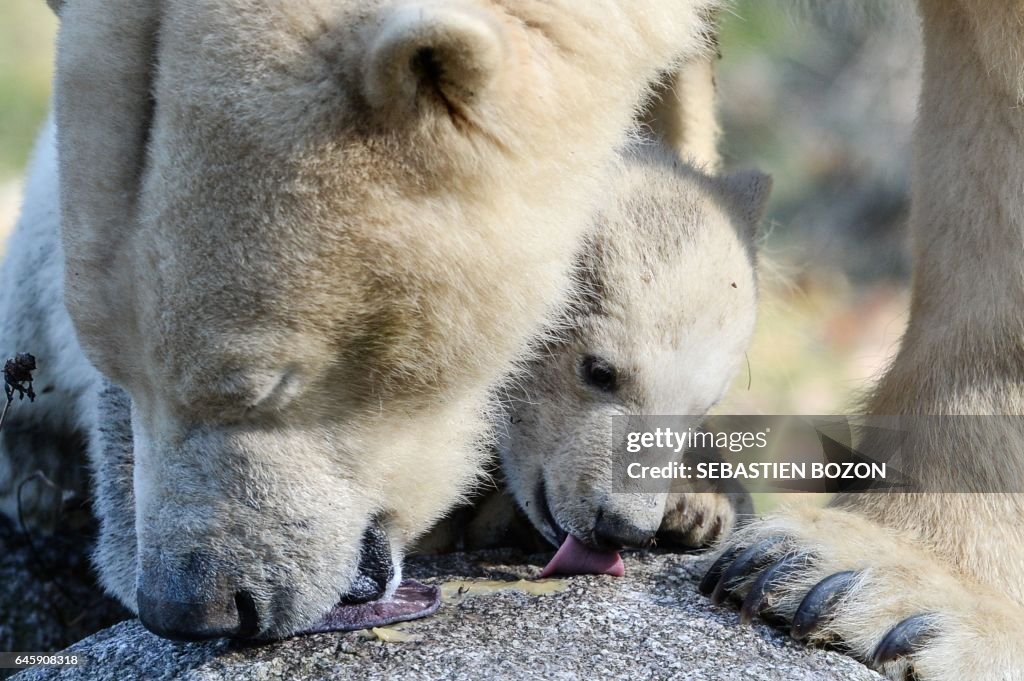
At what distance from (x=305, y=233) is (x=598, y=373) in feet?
2.82

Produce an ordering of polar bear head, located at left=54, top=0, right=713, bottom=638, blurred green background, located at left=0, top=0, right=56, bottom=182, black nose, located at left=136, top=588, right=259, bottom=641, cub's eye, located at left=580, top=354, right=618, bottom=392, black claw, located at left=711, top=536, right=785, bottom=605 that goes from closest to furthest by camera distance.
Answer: polar bear head, located at left=54, top=0, right=713, bottom=638, black nose, located at left=136, top=588, right=259, bottom=641, black claw, located at left=711, top=536, right=785, bottom=605, cub's eye, located at left=580, top=354, right=618, bottom=392, blurred green background, located at left=0, top=0, right=56, bottom=182

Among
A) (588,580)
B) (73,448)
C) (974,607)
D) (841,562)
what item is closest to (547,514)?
(588,580)

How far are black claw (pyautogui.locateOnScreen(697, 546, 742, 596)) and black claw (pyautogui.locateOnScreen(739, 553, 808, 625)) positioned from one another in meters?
0.09

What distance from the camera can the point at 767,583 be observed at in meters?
2.03

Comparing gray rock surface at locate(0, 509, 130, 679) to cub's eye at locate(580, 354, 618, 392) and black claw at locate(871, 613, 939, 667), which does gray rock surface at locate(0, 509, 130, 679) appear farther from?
black claw at locate(871, 613, 939, 667)

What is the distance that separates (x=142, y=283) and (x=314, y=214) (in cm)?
27

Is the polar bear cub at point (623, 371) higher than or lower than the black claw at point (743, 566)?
higher

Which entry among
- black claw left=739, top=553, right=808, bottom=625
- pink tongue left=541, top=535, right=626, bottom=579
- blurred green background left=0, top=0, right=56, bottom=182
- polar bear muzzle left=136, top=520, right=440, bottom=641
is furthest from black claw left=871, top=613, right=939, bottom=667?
blurred green background left=0, top=0, right=56, bottom=182

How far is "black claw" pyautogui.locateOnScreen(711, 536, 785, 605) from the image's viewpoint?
208cm

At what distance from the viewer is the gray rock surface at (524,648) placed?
1817 mm

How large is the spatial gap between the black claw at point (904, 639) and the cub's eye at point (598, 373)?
2.26 feet

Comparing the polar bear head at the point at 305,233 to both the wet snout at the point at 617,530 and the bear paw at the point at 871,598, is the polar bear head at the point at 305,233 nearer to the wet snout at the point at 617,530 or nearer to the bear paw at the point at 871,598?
the wet snout at the point at 617,530

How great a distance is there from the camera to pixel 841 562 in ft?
6.75

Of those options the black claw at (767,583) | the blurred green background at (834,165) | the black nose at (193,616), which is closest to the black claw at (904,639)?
the black claw at (767,583)
